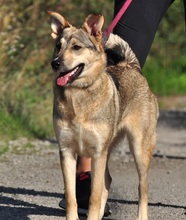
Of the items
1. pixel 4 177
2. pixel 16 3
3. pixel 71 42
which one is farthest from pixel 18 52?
pixel 71 42

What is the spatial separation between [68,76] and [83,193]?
3.49 feet

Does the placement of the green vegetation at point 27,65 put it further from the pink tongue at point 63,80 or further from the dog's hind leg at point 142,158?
the pink tongue at point 63,80

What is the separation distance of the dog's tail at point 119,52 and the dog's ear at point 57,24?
1.54ft

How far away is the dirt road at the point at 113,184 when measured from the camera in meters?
6.09

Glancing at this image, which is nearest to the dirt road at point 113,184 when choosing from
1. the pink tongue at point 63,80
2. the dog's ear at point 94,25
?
the pink tongue at point 63,80

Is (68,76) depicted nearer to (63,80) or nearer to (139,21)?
(63,80)

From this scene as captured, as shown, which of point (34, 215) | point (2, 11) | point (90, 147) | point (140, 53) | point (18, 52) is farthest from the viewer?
point (18, 52)

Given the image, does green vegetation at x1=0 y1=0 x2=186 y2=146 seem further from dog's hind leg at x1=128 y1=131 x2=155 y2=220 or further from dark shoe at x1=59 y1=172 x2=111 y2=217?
dog's hind leg at x1=128 y1=131 x2=155 y2=220

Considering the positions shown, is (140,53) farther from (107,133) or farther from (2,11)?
(2,11)

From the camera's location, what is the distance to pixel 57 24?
5914 mm

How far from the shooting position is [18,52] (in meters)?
10.5

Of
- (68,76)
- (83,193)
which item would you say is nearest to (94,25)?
(68,76)

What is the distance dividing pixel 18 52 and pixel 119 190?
4.03m

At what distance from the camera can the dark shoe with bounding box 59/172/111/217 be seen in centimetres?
608
